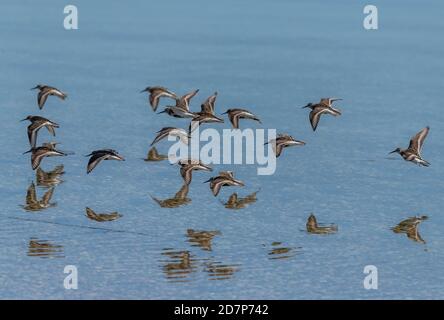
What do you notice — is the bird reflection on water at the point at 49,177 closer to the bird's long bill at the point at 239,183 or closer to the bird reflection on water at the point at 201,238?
the bird's long bill at the point at 239,183

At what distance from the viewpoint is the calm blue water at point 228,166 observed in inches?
658

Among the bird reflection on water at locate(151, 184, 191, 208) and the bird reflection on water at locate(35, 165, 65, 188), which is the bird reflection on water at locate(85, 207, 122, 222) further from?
the bird reflection on water at locate(35, 165, 65, 188)

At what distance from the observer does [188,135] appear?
23750 millimetres

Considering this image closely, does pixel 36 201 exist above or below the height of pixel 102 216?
above

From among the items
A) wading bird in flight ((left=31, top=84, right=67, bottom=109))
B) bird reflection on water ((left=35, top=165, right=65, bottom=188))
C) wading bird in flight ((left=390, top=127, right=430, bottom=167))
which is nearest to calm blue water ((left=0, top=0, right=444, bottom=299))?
bird reflection on water ((left=35, top=165, right=65, bottom=188))

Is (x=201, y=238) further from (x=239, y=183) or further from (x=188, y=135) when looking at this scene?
(x=188, y=135)

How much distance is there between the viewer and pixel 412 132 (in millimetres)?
24953

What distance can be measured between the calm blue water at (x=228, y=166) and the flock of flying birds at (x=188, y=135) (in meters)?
0.31

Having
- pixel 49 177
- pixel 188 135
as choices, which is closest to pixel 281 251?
pixel 49 177

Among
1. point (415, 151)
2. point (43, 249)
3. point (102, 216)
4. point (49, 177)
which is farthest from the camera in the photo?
point (415, 151)

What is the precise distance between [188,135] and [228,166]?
157 centimetres

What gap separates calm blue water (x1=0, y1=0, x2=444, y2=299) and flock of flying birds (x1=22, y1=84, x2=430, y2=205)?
1.02 feet
